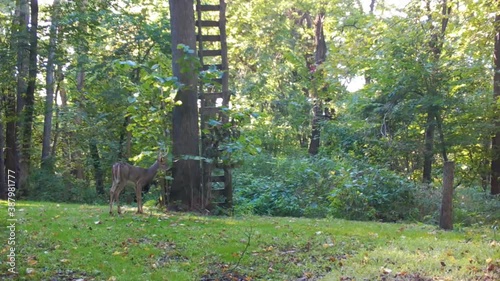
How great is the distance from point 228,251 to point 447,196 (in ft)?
14.7

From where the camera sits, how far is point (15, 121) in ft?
48.2

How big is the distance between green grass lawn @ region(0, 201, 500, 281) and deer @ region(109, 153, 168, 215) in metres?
0.41

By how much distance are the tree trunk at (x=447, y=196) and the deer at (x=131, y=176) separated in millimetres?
5079

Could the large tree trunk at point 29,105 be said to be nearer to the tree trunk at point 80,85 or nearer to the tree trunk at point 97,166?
the tree trunk at point 80,85

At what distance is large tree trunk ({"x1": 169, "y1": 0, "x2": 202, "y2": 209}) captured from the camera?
9.85 meters

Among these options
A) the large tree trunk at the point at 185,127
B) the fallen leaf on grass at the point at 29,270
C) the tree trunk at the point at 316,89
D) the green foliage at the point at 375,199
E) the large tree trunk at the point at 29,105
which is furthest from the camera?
the tree trunk at the point at 316,89

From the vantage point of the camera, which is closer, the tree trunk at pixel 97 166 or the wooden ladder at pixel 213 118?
the wooden ladder at pixel 213 118

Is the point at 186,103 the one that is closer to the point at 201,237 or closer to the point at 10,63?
the point at 201,237

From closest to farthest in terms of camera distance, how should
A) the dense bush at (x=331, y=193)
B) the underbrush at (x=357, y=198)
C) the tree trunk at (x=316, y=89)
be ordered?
the underbrush at (x=357, y=198), the dense bush at (x=331, y=193), the tree trunk at (x=316, y=89)

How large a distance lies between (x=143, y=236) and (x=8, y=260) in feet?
6.35

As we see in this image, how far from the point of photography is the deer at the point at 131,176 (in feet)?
28.1

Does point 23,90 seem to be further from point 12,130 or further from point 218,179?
point 218,179

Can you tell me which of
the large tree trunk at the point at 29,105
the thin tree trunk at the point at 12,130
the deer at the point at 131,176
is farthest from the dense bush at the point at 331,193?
the thin tree trunk at the point at 12,130

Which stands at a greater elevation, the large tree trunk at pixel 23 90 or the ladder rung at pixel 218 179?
the large tree trunk at pixel 23 90
